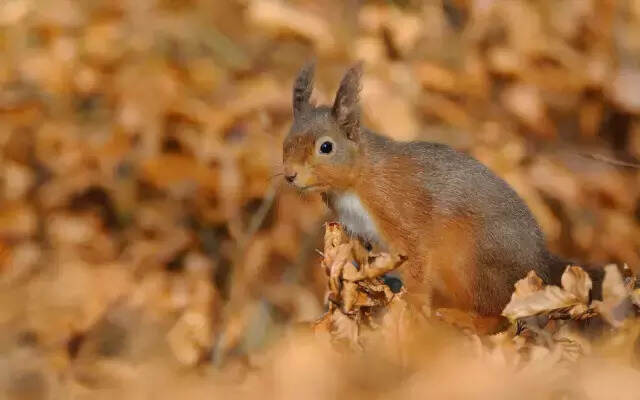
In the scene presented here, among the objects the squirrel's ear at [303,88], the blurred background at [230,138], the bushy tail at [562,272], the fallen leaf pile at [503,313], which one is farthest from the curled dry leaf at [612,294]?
the blurred background at [230,138]

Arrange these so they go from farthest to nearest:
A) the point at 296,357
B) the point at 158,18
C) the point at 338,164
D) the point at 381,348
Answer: the point at 158,18, the point at 338,164, the point at 381,348, the point at 296,357

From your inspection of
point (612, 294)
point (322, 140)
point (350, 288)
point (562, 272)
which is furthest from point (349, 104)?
point (612, 294)

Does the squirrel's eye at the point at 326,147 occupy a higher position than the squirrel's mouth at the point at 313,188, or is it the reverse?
the squirrel's eye at the point at 326,147

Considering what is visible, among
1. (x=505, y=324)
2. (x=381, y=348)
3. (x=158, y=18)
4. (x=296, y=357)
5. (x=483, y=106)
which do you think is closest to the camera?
(x=296, y=357)

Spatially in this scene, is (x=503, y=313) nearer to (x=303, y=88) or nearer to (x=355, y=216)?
(x=355, y=216)

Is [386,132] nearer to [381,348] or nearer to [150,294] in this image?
[150,294]

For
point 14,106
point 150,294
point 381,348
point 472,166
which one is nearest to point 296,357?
point 381,348

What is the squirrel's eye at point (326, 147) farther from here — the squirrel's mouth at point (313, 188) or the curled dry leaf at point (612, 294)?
the curled dry leaf at point (612, 294)
